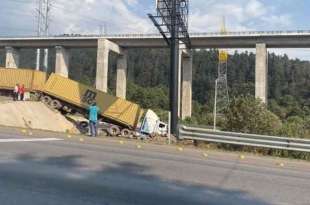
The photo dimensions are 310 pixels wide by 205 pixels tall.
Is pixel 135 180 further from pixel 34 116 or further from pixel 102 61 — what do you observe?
pixel 102 61

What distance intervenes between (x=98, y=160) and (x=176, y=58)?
1400cm

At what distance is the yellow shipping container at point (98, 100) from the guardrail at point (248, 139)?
18.6 metres

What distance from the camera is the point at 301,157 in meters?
20.4

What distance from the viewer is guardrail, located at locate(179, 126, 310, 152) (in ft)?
61.4

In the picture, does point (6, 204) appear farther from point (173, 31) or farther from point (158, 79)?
point (158, 79)

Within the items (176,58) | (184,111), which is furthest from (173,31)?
(184,111)

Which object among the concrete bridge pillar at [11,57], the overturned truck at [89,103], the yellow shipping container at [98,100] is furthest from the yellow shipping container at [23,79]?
the concrete bridge pillar at [11,57]

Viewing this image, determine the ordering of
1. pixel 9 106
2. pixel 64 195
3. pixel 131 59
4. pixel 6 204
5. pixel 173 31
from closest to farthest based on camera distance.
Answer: pixel 6 204 → pixel 64 195 → pixel 173 31 → pixel 9 106 → pixel 131 59

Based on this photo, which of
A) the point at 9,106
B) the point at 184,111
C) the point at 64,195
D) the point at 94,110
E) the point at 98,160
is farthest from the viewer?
the point at 184,111

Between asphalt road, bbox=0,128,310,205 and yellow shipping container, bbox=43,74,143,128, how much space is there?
25.2 m

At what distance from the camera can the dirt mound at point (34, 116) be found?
123ft

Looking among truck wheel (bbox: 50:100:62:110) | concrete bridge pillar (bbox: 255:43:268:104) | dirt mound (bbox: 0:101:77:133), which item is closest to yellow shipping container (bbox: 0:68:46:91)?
truck wheel (bbox: 50:100:62:110)

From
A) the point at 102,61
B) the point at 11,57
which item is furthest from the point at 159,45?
the point at 11,57

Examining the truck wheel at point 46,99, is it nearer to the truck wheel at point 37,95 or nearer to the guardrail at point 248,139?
the truck wheel at point 37,95
